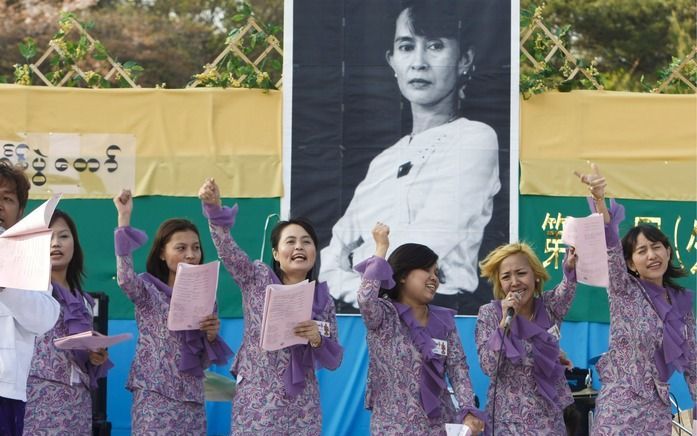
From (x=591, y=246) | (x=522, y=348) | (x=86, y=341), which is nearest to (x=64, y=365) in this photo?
(x=86, y=341)

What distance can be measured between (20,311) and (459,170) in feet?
10.8

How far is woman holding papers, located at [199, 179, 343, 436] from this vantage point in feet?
15.8

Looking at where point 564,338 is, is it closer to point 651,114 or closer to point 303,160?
point 651,114

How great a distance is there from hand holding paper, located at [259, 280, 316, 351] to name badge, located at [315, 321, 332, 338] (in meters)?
0.10

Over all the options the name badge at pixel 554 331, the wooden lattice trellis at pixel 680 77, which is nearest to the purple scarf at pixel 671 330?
the name badge at pixel 554 331

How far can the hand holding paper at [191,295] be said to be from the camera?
496 cm

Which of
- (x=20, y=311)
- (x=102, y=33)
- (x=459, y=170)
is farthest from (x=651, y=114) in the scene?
(x=102, y=33)

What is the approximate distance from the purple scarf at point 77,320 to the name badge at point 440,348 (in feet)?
4.88

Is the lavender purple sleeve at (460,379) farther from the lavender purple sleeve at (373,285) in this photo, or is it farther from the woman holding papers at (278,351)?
the woman holding papers at (278,351)

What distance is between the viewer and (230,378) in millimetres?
6246

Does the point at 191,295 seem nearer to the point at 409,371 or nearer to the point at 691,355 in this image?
the point at 409,371

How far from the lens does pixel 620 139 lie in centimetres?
655

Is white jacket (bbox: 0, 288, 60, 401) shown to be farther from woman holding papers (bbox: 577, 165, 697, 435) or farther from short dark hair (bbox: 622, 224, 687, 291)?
short dark hair (bbox: 622, 224, 687, 291)

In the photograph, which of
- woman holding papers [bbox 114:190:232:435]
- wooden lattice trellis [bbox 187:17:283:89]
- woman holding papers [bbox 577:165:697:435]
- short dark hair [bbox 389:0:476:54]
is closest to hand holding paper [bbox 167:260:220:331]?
woman holding papers [bbox 114:190:232:435]
